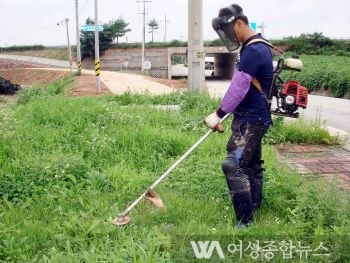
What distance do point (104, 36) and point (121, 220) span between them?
46332 millimetres

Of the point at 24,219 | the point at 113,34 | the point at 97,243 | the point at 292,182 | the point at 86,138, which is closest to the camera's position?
the point at 97,243

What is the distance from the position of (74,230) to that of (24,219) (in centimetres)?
62

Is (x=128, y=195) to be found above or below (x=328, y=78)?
below

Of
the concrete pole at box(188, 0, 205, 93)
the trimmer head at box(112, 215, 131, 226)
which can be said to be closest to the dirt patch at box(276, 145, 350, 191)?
the trimmer head at box(112, 215, 131, 226)

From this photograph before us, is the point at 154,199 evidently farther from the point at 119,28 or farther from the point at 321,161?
the point at 119,28

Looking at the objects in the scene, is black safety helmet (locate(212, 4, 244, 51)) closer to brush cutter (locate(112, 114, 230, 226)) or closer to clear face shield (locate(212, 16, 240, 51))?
clear face shield (locate(212, 16, 240, 51))

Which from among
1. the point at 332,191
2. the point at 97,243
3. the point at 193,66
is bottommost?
the point at 97,243

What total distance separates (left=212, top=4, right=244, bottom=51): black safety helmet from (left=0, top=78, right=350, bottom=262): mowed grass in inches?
60.8

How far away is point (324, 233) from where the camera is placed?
11.1 ft

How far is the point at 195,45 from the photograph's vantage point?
11.7 meters

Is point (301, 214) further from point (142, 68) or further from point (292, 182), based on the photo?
point (142, 68)

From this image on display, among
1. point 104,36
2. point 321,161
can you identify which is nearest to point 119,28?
point 104,36

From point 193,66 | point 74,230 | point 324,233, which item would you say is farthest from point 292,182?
point 193,66

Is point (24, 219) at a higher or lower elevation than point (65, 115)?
lower
